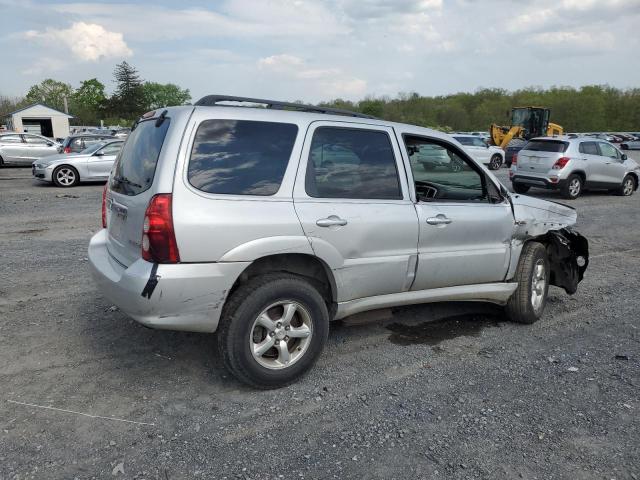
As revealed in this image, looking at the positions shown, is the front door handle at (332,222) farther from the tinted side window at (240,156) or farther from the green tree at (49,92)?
the green tree at (49,92)

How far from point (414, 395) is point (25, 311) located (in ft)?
12.1

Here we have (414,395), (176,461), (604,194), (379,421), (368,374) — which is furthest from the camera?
(604,194)

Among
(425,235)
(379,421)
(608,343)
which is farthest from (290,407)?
(608,343)

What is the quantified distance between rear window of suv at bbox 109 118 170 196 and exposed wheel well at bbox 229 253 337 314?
2.76 ft

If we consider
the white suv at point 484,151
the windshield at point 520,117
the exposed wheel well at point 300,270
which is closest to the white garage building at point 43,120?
the windshield at point 520,117

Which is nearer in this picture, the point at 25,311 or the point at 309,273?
the point at 309,273

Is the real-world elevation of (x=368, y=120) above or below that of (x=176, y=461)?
above

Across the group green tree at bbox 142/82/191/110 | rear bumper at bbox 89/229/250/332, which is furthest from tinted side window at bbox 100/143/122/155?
green tree at bbox 142/82/191/110

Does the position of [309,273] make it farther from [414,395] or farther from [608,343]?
[608,343]

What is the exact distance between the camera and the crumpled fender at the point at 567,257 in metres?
5.33

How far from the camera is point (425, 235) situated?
13.6 ft

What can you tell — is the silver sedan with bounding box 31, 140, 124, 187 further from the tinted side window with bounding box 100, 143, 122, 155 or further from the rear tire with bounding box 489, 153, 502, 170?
the rear tire with bounding box 489, 153, 502, 170

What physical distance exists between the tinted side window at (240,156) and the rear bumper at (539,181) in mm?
12945

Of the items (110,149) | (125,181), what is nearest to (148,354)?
(125,181)
